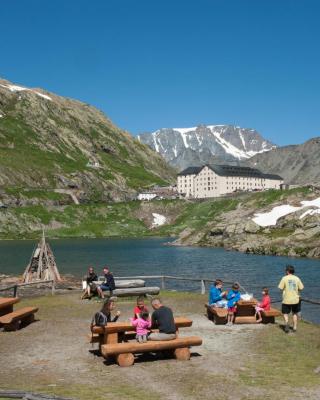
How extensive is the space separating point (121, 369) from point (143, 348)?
113 cm

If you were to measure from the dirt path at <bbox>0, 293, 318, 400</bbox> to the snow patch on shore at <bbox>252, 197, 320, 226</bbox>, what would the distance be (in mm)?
111179

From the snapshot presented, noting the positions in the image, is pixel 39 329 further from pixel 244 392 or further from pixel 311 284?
pixel 311 284

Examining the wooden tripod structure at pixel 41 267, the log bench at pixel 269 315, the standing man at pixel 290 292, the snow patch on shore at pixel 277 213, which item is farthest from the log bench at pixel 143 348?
the snow patch on shore at pixel 277 213

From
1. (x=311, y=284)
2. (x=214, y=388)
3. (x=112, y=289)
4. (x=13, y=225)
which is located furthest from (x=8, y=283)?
(x=13, y=225)

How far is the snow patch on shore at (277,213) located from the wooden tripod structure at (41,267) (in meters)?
91.1

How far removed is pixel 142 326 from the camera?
1984cm

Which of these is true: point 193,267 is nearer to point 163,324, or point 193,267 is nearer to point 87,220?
point 163,324

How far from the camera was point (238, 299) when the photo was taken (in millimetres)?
27125

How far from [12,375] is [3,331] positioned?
850cm

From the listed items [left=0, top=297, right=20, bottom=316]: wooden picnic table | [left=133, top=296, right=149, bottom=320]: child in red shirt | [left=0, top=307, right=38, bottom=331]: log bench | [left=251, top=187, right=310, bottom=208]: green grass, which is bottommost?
[left=0, top=307, right=38, bottom=331]: log bench

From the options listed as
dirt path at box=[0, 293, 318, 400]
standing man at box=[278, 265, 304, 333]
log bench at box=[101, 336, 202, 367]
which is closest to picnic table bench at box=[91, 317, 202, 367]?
log bench at box=[101, 336, 202, 367]

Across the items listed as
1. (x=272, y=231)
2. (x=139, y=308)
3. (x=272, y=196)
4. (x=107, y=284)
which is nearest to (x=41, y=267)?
(x=107, y=284)

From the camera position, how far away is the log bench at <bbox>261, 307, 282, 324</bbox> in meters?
26.4

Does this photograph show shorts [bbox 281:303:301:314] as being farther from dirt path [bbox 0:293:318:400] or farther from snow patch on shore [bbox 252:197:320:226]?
snow patch on shore [bbox 252:197:320:226]
